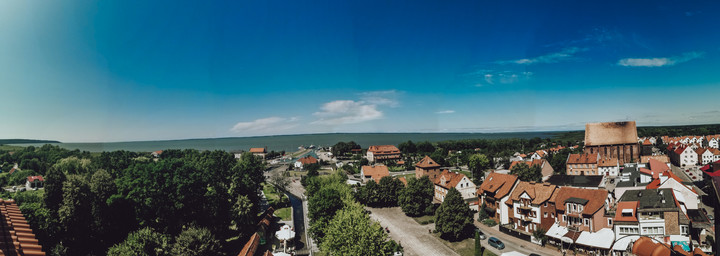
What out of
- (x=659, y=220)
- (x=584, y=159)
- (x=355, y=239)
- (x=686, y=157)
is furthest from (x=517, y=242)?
(x=686, y=157)

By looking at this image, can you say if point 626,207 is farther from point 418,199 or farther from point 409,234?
point 418,199

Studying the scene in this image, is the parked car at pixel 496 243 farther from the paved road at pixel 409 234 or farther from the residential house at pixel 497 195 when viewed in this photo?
the residential house at pixel 497 195

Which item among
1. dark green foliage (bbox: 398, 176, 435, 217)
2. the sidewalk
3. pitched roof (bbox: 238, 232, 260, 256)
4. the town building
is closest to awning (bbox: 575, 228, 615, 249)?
the sidewalk

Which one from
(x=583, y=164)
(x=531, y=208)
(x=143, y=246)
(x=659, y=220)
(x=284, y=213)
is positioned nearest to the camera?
(x=143, y=246)

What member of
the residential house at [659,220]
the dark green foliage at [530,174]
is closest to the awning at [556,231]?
the residential house at [659,220]

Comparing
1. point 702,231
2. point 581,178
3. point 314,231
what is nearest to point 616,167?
point 581,178

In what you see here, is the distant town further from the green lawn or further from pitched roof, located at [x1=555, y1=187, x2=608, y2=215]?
the green lawn

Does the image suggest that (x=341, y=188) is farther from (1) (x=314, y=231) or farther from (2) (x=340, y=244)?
(2) (x=340, y=244)
